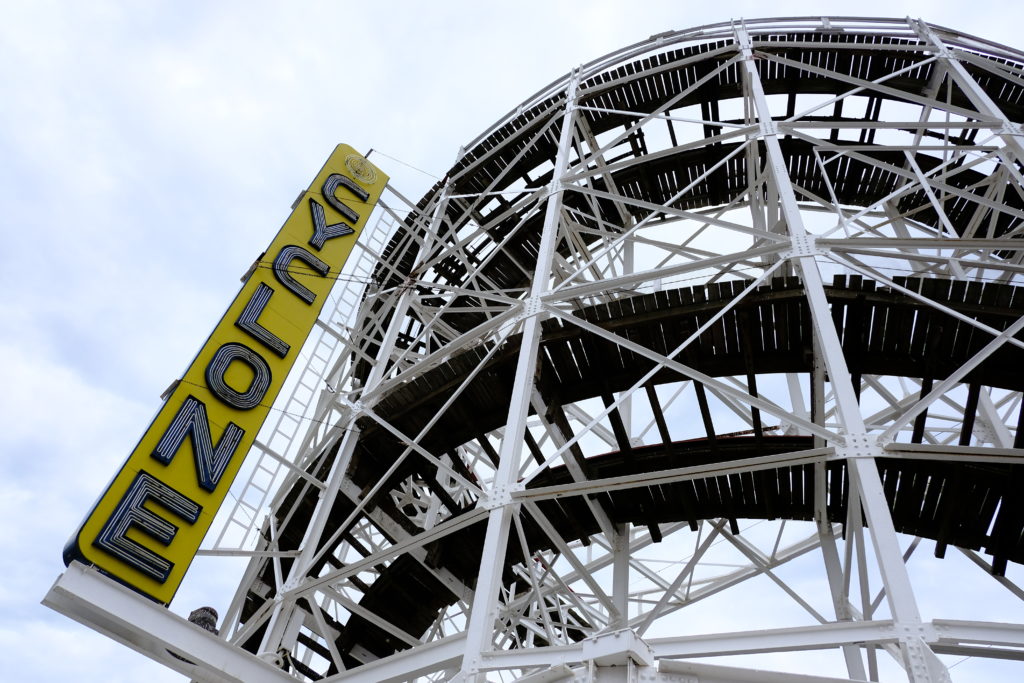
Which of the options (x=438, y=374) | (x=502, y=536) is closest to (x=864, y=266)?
(x=502, y=536)

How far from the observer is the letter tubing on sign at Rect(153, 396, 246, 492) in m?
9.65

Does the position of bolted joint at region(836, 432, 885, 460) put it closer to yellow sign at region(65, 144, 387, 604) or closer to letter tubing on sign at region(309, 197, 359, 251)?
yellow sign at region(65, 144, 387, 604)

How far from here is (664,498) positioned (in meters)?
11.8

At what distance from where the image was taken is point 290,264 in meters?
12.6

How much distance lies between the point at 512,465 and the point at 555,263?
8353mm

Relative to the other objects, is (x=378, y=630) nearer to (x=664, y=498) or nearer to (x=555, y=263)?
(x=664, y=498)

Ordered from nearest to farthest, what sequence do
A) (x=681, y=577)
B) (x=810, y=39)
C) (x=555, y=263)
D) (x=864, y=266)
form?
1. (x=864, y=266)
2. (x=681, y=577)
3. (x=810, y=39)
4. (x=555, y=263)

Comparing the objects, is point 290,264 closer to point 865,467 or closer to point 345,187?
point 345,187

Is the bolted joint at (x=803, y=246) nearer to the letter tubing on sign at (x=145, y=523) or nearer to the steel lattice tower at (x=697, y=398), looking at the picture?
the steel lattice tower at (x=697, y=398)

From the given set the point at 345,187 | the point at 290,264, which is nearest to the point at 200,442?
the point at 290,264

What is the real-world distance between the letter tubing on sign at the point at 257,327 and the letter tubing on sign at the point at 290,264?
612mm

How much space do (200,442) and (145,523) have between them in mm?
1337

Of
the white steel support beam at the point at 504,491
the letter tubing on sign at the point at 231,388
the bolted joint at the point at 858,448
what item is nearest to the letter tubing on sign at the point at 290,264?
the letter tubing on sign at the point at 231,388

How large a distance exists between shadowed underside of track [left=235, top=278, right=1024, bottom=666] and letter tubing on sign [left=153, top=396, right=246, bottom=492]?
2.14 meters
